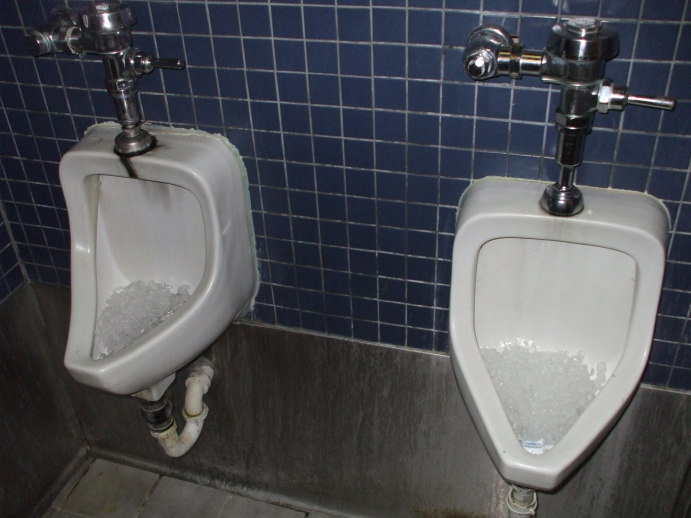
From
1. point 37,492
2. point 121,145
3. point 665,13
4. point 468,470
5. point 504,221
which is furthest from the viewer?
point 37,492

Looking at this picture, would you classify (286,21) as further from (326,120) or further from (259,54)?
(326,120)

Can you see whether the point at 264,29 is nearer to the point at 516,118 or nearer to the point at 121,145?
the point at 121,145

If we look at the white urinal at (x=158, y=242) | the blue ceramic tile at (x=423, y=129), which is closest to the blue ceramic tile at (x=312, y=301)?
the white urinal at (x=158, y=242)

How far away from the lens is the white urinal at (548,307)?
1.22 metres

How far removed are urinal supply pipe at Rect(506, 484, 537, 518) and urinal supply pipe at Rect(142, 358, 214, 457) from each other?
809 millimetres

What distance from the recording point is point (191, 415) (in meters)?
1.86

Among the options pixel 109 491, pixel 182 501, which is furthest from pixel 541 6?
pixel 109 491

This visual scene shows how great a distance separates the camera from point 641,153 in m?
1.29

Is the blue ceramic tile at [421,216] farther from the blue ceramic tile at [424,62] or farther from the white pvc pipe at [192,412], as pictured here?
the white pvc pipe at [192,412]

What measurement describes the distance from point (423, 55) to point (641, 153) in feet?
1.41

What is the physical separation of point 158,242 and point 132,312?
0.17 metres

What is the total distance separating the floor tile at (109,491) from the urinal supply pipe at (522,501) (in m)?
1.14

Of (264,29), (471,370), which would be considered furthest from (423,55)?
(471,370)

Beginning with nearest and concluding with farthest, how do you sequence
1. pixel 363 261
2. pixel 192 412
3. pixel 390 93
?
pixel 390 93 → pixel 363 261 → pixel 192 412
